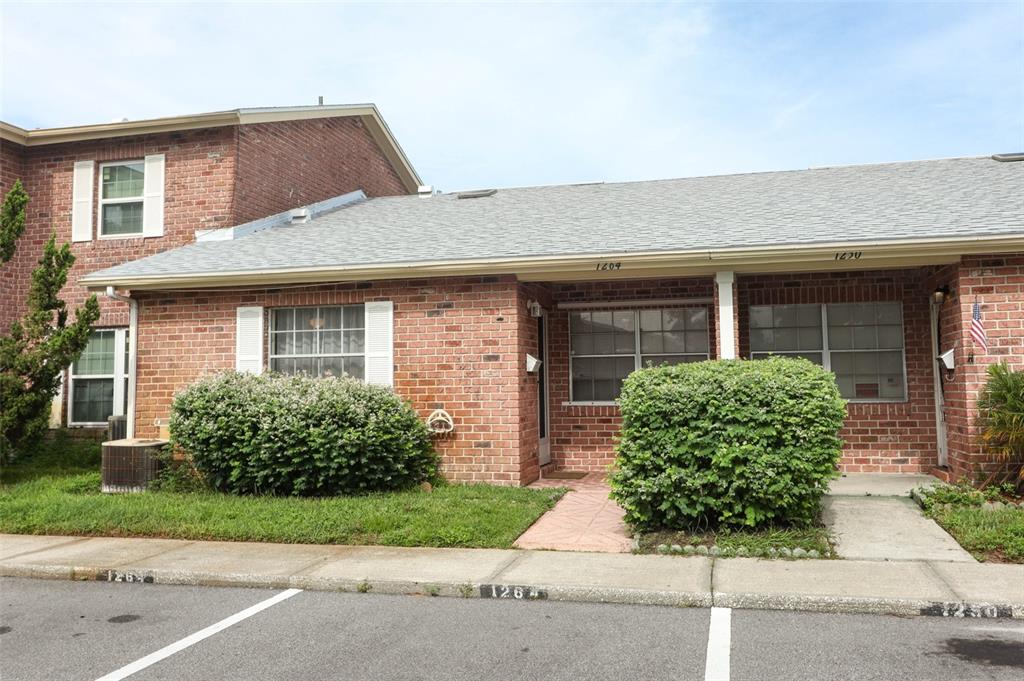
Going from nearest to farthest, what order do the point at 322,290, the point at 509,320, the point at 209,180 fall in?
the point at 509,320
the point at 322,290
the point at 209,180

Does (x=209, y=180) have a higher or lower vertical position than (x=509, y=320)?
higher

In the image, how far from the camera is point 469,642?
467cm

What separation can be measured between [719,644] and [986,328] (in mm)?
5904

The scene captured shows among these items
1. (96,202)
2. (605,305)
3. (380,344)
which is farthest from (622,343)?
(96,202)

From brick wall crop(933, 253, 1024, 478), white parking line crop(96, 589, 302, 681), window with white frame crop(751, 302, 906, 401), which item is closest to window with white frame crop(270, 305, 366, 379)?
white parking line crop(96, 589, 302, 681)

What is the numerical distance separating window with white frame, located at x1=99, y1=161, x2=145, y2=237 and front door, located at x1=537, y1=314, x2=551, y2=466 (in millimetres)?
7513

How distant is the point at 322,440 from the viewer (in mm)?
8812

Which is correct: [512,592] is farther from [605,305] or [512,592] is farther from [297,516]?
[605,305]

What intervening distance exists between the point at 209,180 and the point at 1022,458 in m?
12.5

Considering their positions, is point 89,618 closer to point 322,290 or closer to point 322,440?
point 322,440

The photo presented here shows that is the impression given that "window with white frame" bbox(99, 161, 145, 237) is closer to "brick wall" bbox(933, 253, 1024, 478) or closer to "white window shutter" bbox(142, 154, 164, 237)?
"white window shutter" bbox(142, 154, 164, 237)

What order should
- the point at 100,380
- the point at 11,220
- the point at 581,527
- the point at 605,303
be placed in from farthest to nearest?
the point at 100,380, the point at 605,303, the point at 11,220, the point at 581,527

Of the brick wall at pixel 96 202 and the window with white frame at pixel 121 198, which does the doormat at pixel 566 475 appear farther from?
the window with white frame at pixel 121 198

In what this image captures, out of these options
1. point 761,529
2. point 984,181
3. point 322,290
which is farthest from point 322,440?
point 984,181
